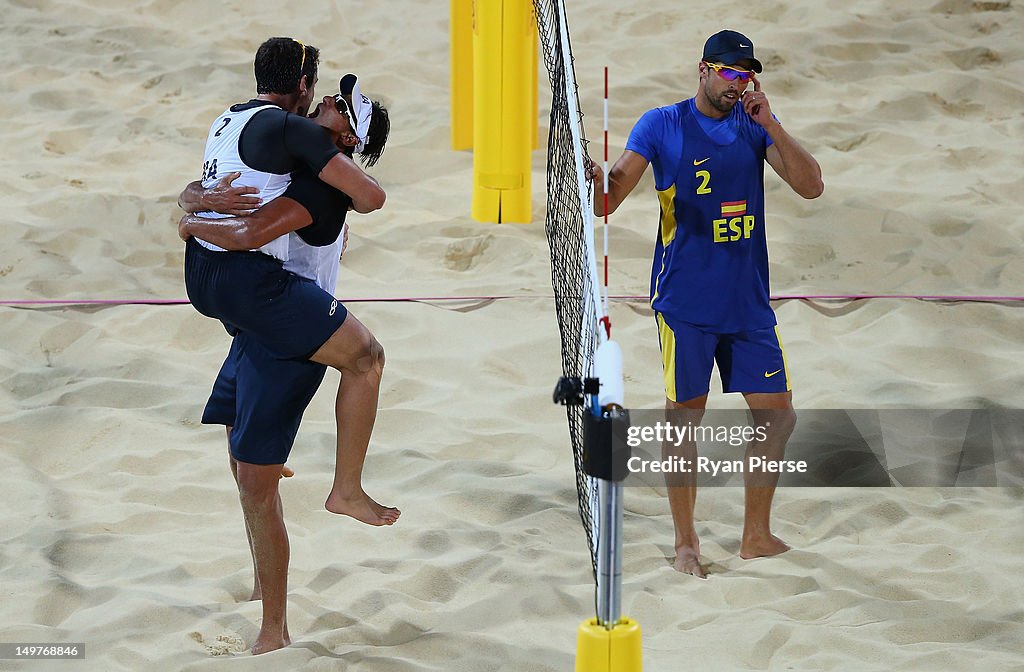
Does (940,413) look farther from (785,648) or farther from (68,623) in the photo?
(68,623)

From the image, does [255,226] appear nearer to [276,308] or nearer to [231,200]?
[231,200]

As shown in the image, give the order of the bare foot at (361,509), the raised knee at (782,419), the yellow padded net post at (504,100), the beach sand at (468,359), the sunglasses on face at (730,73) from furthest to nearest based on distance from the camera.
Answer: the yellow padded net post at (504,100), the raised knee at (782,419), the sunglasses on face at (730,73), the beach sand at (468,359), the bare foot at (361,509)

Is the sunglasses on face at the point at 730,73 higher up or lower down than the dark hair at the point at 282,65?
lower down

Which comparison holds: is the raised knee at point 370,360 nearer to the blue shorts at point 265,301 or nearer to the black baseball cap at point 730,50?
the blue shorts at point 265,301

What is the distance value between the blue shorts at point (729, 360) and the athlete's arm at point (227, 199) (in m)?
1.48

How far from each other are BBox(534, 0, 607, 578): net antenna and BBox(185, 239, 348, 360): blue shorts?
75 cm

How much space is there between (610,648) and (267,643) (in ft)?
4.32

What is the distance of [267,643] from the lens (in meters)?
3.41

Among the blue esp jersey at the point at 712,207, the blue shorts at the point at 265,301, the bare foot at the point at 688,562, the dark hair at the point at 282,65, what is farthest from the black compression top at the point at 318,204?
the bare foot at the point at 688,562

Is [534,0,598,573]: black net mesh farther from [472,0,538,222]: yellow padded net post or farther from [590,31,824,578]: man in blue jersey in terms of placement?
[472,0,538,222]: yellow padded net post

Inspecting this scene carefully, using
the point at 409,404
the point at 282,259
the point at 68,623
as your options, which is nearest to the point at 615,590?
the point at 282,259

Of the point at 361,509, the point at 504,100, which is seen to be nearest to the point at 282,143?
the point at 361,509

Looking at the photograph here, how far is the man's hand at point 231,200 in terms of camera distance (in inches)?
126

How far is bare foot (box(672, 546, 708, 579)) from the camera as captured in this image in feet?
12.8
